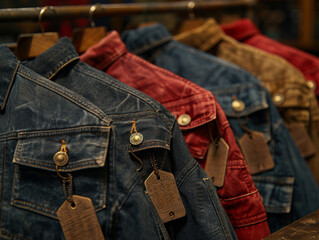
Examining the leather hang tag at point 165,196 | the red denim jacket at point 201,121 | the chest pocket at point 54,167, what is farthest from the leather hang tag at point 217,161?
the chest pocket at point 54,167

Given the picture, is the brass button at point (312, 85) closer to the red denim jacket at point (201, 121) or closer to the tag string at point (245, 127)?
the tag string at point (245, 127)

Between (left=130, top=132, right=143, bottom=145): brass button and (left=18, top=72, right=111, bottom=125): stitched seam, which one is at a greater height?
(left=18, top=72, right=111, bottom=125): stitched seam

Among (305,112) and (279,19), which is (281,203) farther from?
(279,19)

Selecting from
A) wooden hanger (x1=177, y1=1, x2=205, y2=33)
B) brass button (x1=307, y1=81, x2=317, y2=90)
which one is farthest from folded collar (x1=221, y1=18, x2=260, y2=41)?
brass button (x1=307, y1=81, x2=317, y2=90)

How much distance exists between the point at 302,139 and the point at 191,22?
1.86 feet

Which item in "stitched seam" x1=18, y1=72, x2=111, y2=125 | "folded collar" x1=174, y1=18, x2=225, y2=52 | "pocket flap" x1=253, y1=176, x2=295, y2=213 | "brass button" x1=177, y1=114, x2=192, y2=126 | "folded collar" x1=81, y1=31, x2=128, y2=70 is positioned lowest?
"pocket flap" x1=253, y1=176, x2=295, y2=213

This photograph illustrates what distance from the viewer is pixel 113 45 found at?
0.85 meters

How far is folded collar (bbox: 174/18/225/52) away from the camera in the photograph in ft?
3.56

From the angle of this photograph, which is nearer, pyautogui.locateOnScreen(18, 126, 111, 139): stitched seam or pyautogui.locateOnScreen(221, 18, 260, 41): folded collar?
pyautogui.locateOnScreen(18, 126, 111, 139): stitched seam

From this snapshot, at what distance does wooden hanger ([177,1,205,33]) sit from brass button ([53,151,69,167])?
0.81 metres

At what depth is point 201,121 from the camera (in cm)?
75

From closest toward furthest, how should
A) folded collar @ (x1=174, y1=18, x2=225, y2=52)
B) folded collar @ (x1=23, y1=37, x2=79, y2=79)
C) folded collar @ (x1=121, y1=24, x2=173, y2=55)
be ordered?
folded collar @ (x1=23, y1=37, x2=79, y2=79) < folded collar @ (x1=121, y1=24, x2=173, y2=55) < folded collar @ (x1=174, y1=18, x2=225, y2=52)

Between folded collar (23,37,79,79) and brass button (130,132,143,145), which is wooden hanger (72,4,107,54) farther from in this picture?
brass button (130,132,143,145)

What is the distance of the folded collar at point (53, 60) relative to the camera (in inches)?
28.4
